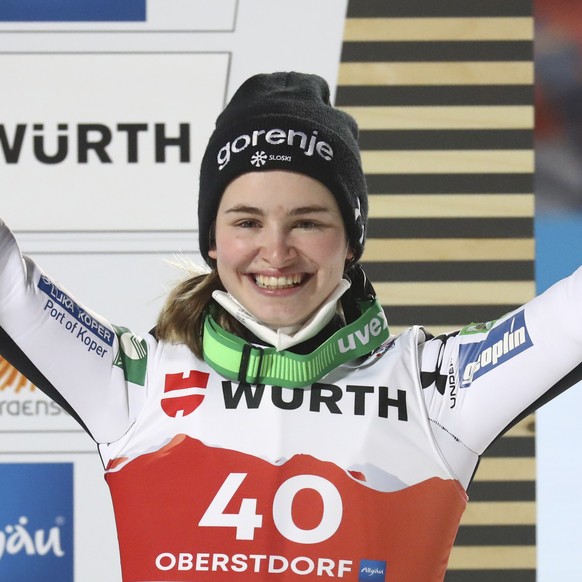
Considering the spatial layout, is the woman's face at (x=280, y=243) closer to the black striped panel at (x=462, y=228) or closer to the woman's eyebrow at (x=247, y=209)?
the woman's eyebrow at (x=247, y=209)

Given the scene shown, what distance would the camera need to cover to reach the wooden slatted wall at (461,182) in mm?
2123

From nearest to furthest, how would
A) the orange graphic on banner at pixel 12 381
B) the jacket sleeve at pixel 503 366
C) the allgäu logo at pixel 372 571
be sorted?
the jacket sleeve at pixel 503 366 < the allgäu logo at pixel 372 571 < the orange graphic on banner at pixel 12 381

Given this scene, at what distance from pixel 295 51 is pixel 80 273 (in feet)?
2.19

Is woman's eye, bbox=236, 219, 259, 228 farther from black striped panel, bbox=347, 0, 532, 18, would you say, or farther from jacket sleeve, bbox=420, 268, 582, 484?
black striped panel, bbox=347, 0, 532, 18

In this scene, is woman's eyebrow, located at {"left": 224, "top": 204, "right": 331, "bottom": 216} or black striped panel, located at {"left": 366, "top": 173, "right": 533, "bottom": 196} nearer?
woman's eyebrow, located at {"left": 224, "top": 204, "right": 331, "bottom": 216}

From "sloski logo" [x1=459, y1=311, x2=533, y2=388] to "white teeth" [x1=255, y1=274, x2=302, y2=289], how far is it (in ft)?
0.83

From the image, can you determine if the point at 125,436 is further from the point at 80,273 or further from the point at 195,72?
the point at 195,72

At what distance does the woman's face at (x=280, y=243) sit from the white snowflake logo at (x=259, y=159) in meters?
0.01

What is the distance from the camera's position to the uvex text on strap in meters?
1.34

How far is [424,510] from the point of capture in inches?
52.9

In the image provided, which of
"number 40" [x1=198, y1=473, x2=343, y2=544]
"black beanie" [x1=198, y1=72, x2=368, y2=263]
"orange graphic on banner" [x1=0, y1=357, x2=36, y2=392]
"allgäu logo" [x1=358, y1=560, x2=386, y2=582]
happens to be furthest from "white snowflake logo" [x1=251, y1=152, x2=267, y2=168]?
"orange graphic on banner" [x1=0, y1=357, x2=36, y2=392]

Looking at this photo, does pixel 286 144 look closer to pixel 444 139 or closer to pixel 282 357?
pixel 282 357

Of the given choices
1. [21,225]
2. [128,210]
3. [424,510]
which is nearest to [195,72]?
[128,210]

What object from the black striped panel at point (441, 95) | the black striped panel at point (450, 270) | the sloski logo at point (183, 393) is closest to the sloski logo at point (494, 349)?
the sloski logo at point (183, 393)
